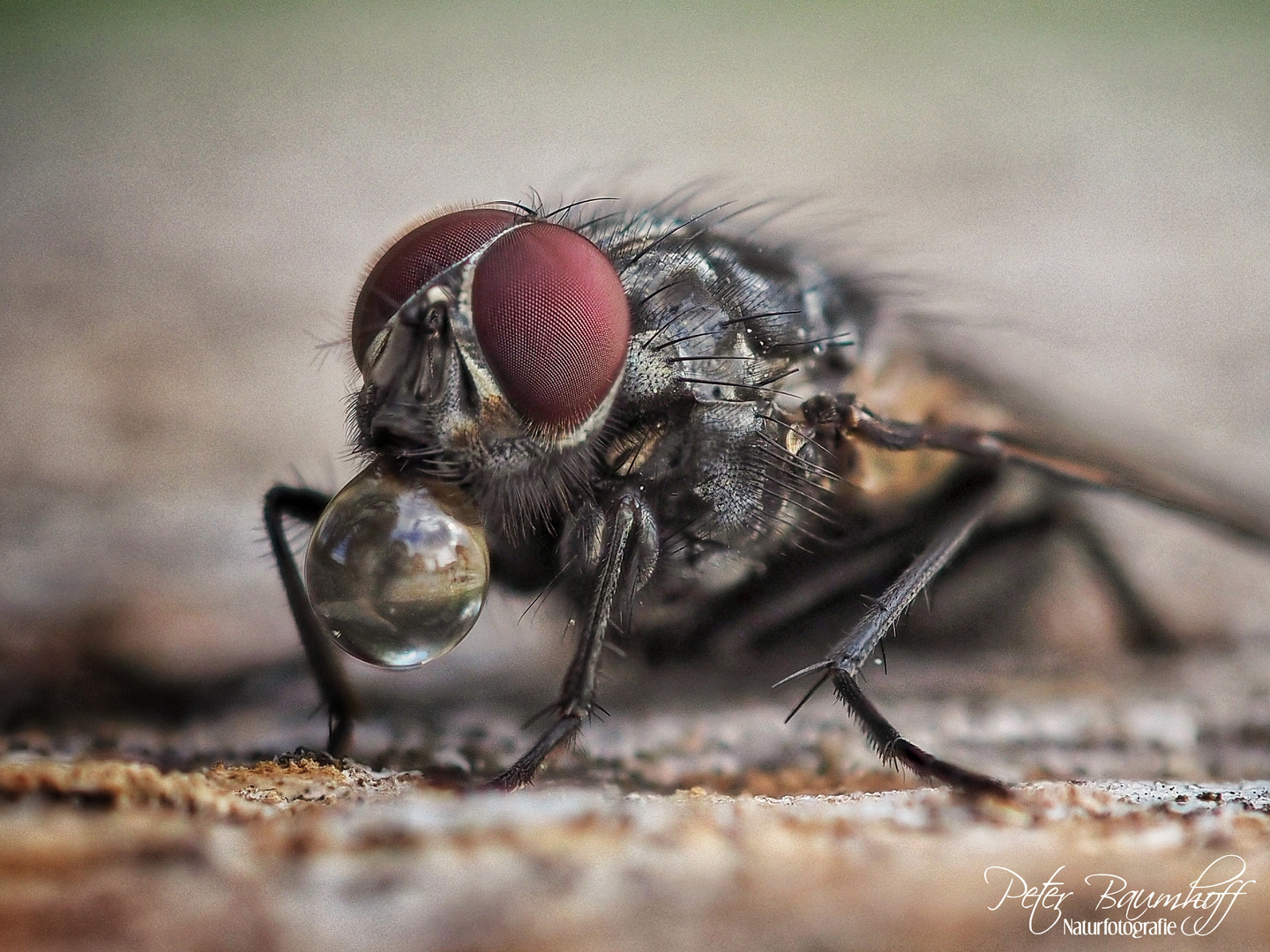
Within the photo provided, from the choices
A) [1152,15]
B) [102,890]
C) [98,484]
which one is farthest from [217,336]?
[1152,15]

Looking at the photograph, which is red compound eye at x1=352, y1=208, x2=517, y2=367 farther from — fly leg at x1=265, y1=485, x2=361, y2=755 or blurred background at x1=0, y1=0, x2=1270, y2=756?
fly leg at x1=265, y1=485, x2=361, y2=755

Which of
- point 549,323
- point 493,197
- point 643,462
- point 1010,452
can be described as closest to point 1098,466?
point 1010,452

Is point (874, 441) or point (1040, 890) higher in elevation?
point (874, 441)

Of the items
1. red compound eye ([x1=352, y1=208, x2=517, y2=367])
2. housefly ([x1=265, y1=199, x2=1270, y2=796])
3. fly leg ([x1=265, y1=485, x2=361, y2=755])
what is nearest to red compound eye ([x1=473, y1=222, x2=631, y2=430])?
housefly ([x1=265, y1=199, x2=1270, y2=796])

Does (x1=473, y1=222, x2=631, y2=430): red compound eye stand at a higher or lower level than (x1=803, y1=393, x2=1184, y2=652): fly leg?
higher

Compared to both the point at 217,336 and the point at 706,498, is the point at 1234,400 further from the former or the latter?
the point at 217,336
